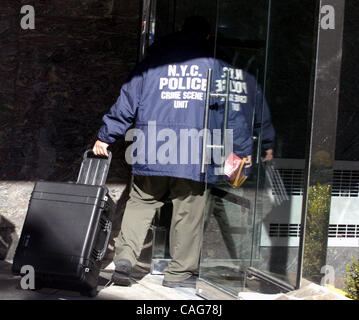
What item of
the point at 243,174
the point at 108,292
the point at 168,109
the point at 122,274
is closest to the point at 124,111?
the point at 168,109

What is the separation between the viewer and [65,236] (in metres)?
3.98

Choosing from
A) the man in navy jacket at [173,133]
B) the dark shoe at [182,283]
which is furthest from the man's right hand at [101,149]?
the dark shoe at [182,283]

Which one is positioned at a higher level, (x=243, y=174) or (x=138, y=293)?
(x=243, y=174)

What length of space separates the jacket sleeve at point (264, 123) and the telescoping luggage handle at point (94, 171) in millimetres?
1030

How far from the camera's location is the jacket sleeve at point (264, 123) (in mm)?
4137

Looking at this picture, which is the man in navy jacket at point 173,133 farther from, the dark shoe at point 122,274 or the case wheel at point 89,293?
the case wheel at point 89,293

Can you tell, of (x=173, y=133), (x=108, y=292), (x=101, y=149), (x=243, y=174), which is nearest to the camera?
(x=243, y=174)

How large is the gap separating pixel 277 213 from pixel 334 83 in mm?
976

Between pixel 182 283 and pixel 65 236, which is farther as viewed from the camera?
pixel 182 283

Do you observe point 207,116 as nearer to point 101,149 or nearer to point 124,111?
point 124,111

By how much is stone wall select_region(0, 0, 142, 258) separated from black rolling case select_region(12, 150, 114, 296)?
39.3 inches

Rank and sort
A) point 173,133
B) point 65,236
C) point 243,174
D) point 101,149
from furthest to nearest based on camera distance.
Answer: point 101,149 < point 173,133 < point 243,174 < point 65,236

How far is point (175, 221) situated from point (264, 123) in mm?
958
